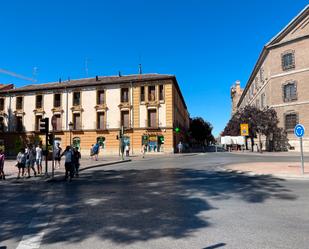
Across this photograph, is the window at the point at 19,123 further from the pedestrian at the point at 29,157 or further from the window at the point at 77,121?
the pedestrian at the point at 29,157

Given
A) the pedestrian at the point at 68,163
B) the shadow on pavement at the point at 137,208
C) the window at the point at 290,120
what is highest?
the window at the point at 290,120

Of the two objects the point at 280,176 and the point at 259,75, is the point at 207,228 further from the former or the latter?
the point at 259,75

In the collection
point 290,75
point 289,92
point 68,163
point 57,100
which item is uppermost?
point 290,75

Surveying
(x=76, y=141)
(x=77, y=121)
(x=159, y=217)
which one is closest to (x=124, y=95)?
(x=77, y=121)

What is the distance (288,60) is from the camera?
3394cm

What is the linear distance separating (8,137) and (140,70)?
23506mm

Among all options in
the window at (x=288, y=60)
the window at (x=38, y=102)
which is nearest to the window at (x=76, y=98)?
the window at (x=38, y=102)

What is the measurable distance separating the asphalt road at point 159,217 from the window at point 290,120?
27.3m

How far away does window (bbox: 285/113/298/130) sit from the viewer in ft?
108

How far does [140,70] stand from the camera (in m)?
45.2

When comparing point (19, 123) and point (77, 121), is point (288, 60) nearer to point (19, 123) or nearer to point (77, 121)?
point (77, 121)

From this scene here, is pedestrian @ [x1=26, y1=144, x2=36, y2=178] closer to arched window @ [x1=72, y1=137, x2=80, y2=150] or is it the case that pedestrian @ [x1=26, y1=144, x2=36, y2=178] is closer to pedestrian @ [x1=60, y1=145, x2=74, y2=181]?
pedestrian @ [x1=60, y1=145, x2=74, y2=181]

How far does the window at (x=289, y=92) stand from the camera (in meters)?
33.3

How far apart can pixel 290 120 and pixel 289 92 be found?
11.9 feet
